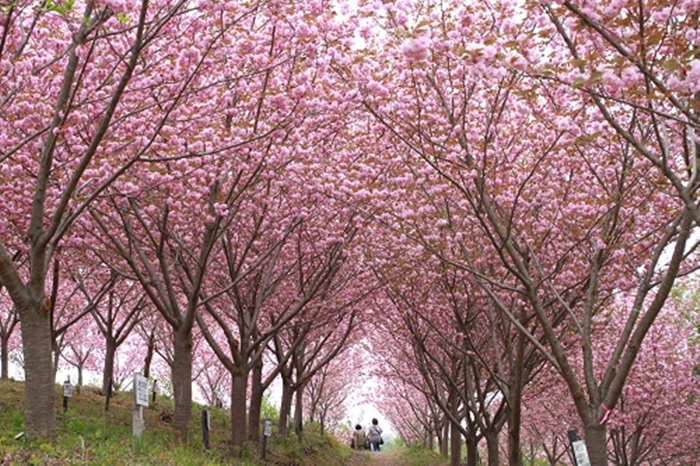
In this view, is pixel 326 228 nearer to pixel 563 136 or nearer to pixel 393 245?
pixel 393 245

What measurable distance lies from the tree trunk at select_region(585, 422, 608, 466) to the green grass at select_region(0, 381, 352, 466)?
15.8ft

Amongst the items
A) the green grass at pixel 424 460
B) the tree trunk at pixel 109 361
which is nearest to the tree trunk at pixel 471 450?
the green grass at pixel 424 460

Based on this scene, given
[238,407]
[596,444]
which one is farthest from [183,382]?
[596,444]

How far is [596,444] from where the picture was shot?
8.14 meters

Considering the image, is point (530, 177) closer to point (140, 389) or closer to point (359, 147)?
point (359, 147)

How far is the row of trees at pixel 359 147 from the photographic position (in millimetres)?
6594

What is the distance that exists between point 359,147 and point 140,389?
4.96 metres

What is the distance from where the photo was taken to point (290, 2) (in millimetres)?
7488

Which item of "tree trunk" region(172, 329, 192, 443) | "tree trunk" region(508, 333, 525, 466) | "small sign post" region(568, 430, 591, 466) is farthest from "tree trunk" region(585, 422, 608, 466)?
"tree trunk" region(172, 329, 192, 443)

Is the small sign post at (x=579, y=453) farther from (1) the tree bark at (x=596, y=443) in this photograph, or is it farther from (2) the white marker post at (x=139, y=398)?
(2) the white marker post at (x=139, y=398)

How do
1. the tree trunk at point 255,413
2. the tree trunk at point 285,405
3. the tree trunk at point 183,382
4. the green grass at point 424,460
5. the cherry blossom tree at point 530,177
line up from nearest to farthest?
the cherry blossom tree at point 530,177 → the tree trunk at point 183,382 → the tree trunk at point 255,413 → the tree trunk at point 285,405 → the green grass at point 424,460

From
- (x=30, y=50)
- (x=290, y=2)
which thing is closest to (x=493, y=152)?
(x=290, y=2)

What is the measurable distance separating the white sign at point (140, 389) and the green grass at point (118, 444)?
20.0 inches

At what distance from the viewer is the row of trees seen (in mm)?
6594
